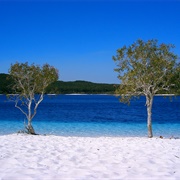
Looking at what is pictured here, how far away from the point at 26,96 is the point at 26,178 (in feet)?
50.4

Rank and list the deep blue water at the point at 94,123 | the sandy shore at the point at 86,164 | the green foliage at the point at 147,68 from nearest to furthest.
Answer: the sandy shore at the point at 86,164, the green foliage at the point at 147,68, the deep blue water at the point at 94,123

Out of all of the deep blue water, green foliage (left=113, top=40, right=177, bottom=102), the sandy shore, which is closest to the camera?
the sandy shore

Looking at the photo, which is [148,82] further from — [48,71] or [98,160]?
[98,160]

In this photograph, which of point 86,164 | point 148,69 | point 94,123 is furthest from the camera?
point 94,123

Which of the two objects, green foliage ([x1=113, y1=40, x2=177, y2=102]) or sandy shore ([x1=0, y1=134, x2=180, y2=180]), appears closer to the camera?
sandy shore ([x1=0, y1=134, x2=180, y2=180])

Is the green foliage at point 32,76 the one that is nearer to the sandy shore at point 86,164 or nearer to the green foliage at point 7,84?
the green foliage at point 7,84

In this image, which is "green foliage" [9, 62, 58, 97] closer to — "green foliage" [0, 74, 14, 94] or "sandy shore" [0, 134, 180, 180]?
"green foliage" [0, 74, 14, 94]

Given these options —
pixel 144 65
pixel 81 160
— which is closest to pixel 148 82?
pixel 144 65

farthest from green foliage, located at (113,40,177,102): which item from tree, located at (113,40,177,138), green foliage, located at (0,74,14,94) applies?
green foliage, located at (0,74,14,94)

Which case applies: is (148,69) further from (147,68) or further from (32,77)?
(32,77)

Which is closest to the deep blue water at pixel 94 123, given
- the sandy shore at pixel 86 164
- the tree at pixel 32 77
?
the tree at pixel 32 77

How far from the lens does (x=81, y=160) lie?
31.1 feet

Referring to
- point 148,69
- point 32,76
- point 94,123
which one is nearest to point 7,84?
point 94,123

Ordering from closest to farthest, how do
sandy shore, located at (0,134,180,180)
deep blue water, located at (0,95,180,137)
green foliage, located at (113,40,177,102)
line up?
sandy shore, located at (0,134,180,180), green foliage, located at (113,40,177,102), deep blue water, located at (0,95,180,137)
